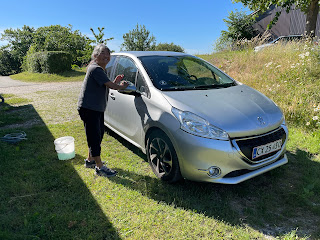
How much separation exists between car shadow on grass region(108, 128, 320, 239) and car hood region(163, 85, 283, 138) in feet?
2.70

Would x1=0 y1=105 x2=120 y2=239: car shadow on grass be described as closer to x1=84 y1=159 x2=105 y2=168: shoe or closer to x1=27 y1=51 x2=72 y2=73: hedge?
x1=84 y1=159 x2=105 y2=168: shoe

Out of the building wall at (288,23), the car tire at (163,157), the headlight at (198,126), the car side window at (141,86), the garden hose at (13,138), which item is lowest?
the garden hose at (13,138)

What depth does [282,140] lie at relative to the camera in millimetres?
3010

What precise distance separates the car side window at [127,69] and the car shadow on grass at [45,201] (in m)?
1.61

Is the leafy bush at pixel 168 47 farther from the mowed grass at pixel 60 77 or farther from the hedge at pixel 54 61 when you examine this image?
the mowed grass at pixel 60 77

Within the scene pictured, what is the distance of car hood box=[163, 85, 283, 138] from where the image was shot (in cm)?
265

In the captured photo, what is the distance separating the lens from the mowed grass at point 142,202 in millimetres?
2365

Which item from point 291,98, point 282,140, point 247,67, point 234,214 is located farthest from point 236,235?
point 247,67

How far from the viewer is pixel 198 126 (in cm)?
267

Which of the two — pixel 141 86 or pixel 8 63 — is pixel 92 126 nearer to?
pixel 141 86

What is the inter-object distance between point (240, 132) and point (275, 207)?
97 centimetres

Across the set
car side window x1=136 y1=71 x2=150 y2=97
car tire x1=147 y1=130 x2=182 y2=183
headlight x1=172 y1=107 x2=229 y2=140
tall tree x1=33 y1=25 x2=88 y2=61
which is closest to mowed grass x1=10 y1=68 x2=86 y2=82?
tall tree x1=33 y1=25 x2=88 y2=61

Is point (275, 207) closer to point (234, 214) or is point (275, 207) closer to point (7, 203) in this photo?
point (234, 214)

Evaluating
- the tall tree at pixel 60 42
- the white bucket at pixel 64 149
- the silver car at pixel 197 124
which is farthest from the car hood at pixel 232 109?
the tall tree at pixel 60 42
